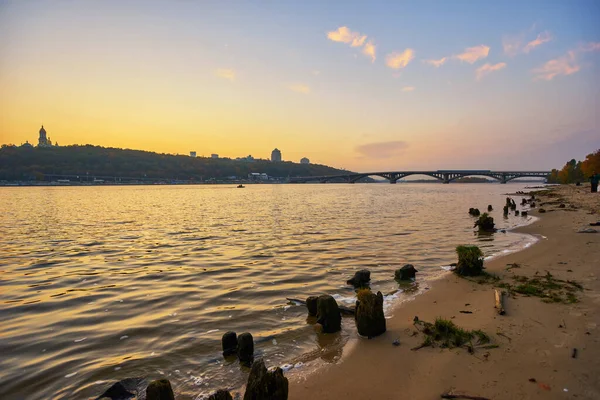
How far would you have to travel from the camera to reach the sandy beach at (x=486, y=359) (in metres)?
5.85

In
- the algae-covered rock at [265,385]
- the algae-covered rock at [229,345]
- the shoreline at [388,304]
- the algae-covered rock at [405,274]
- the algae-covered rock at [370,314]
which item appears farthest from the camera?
the algae-covered rock at [405,274]

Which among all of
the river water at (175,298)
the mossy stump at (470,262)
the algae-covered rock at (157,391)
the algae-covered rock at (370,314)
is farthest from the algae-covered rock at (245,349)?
the mossy stump at (470,262)

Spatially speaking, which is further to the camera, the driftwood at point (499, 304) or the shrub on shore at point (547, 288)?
the shrub on shore at point (547, 288)

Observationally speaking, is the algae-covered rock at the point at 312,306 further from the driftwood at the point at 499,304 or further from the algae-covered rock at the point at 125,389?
the driftwood at the point at 499,304

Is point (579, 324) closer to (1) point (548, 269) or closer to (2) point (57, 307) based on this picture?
(1) point (548, 269)

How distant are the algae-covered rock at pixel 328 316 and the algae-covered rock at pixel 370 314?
77cm

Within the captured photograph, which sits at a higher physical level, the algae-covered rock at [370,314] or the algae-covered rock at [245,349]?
the algae-covered rock at [370,314]

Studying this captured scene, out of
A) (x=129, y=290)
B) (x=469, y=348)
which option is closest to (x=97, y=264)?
(x=129, y=290)

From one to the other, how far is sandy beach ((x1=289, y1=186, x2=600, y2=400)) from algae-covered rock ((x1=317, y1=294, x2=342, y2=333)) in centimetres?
97

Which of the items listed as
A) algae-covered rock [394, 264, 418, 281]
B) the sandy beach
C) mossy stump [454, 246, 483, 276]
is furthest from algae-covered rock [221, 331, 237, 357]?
mossy stump [454, 246, 483, 276]

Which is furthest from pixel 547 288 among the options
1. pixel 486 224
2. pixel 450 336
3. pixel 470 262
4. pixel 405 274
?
pixel 486 224

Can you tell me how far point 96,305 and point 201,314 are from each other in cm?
416

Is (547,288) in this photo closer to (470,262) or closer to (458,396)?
(470,262)

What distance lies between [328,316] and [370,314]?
1.22 meters
